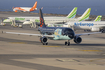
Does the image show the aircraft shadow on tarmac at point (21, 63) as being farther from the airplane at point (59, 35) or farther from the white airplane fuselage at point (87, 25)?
the white airplane fuselage at point (87, 25)

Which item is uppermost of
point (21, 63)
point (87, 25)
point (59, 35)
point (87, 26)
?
point (87, 25)

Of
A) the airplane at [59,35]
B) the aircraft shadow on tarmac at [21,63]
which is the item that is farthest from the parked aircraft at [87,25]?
the aircraft shadow on tarmac at [21,63]

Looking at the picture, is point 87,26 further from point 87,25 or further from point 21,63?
point 21,63

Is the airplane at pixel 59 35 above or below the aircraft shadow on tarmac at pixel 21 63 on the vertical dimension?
above

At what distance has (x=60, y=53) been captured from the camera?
47.5 metres

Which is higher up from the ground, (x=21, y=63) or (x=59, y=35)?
(x=59, y=35)

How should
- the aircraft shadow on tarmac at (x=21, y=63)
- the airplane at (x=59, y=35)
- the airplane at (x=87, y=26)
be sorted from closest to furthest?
1. the aircraft shadow on tarmac at (x=21, y=63)
2. the airplane at (x=59, y=35)
3. the airplane at (x=87, y=26)

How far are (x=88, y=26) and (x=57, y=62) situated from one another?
223 ft

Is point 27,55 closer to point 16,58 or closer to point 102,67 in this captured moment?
point 16,58

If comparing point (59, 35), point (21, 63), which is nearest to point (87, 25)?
point (59, 35)

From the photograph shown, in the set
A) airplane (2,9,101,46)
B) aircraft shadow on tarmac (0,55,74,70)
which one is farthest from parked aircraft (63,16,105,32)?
aircraft shadow on tarmac (0,55,74,70)

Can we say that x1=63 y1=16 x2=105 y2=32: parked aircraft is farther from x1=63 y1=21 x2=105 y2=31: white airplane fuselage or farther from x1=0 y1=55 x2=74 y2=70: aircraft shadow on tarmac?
x1=0 y1=55 x2=74 y2=70: aircraft shadow on tarmac

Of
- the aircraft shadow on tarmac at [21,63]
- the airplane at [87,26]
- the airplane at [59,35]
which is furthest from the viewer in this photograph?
the airplane at [87,26]

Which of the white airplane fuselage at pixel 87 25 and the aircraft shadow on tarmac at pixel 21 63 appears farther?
the white airplane fuselage at pixel 87 25
